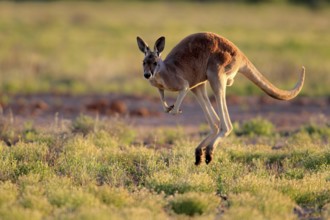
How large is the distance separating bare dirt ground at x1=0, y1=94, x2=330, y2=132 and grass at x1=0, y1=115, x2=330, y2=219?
11.1 ft

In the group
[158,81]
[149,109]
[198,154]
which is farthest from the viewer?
[149,109]

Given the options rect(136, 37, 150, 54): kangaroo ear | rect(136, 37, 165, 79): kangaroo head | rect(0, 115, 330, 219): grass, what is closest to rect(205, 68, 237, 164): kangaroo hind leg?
rect(0, 115, 330, 219): grass

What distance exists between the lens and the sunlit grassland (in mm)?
21391

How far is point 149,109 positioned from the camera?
1772 cm

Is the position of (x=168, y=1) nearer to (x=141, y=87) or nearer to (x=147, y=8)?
(x=147, y=8)

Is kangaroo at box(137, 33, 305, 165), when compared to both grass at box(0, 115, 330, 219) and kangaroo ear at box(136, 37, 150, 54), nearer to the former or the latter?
kangaroo ear at box(136, 37, 150, 54)

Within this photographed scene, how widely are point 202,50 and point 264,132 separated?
15.7 ft

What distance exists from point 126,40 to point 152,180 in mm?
22143

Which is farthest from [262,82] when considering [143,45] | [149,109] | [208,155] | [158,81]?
[149,109]

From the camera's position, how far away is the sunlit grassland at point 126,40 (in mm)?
21391

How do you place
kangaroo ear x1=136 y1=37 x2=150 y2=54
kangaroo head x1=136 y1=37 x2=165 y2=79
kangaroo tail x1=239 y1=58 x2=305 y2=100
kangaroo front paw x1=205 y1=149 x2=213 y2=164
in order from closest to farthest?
kangaroo head x1=136 y1=37 x2=165 y2=79 < kangaroo ear x1=136 y1=37 x2=150 y2=54 < kangaroo front paw x1=205 y1=149 x2=213 y2=164 < kangaroo tail x1=239 y1=58 x2=305 y2=100

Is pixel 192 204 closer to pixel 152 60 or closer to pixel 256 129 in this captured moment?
pixel 152 60

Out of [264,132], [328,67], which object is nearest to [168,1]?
[328,67]

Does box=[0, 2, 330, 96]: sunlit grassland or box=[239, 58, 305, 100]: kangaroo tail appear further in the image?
box=[0, 2, 330, 96]: sunlit grassland
